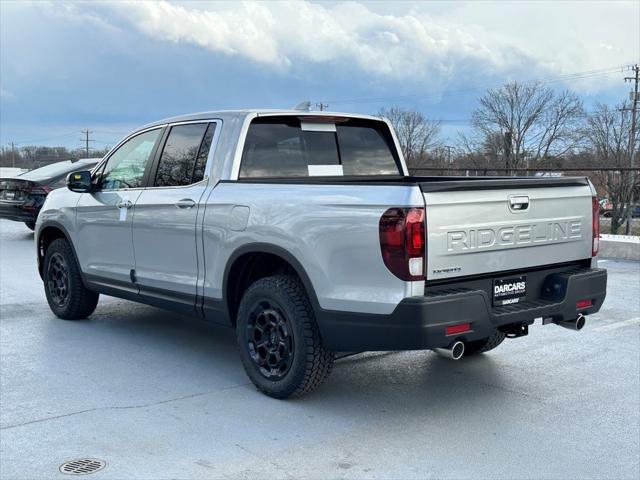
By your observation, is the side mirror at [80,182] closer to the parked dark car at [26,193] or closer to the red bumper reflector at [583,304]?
the red bumper reflector at [583,304]

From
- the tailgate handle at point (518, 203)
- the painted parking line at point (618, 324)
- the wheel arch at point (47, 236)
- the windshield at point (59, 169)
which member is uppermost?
the windshield at point (59, 169)

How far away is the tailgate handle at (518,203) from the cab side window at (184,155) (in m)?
2.33

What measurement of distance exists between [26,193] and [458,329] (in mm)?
11438

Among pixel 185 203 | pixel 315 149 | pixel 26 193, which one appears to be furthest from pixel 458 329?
pixel 26 193

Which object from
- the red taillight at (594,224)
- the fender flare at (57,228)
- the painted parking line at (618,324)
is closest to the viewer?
the red taillight at (594,224)

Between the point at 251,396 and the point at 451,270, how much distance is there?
1684 millimetres

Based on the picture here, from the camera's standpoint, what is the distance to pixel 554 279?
4.86 metres

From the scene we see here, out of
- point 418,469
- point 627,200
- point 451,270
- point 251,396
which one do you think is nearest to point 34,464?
point 251,396

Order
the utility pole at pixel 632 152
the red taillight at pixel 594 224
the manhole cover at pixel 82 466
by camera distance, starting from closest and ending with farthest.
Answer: the manhole cover at pixel 82 466 < the red taillight at pixel 594 224 < the utility pole at pixel 632 152

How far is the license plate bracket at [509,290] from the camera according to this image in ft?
14.8

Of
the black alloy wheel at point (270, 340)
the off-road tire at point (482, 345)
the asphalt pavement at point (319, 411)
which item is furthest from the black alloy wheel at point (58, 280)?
the off-road tire at point (482, 345)

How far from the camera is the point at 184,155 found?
580cm

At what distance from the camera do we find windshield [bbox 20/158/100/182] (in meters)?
14.1

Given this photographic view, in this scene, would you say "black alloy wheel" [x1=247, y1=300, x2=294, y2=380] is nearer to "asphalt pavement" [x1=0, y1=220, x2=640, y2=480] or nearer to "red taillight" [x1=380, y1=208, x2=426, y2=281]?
"asphalt pavement" [x1=0, y1=220, x2=640, y2=480]
